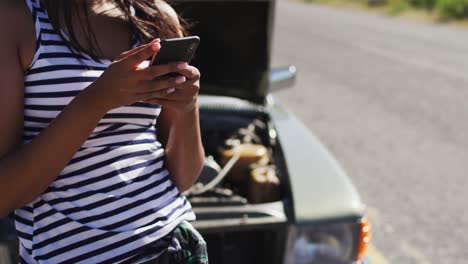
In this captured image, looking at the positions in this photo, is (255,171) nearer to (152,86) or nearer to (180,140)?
(180,140)

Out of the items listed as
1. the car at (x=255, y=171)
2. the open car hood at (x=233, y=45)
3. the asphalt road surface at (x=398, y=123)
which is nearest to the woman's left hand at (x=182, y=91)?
the car at (x=255, y=171)

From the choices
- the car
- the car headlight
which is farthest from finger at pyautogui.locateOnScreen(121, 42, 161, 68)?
the car headlight

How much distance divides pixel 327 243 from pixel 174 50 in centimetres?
100

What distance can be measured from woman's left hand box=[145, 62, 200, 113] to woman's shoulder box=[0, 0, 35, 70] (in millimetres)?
242

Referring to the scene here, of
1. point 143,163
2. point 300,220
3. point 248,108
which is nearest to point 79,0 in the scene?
point 143,163

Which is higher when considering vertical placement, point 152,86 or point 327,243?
point 152,86

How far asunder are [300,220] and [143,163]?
71 centimetres

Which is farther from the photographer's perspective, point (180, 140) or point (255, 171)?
point (255, 171)

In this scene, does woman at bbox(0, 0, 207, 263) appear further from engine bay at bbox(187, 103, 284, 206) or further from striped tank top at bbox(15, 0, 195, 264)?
engine bay at bbox(187, 103, 284, 206)

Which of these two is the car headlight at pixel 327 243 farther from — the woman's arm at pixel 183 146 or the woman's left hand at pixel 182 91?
the woman's left hand at pixel 182 91

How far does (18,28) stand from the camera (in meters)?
1.19

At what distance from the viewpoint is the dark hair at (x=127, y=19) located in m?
1.27

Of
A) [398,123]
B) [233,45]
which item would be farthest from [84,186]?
[398,123]

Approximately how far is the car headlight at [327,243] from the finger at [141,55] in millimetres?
939
